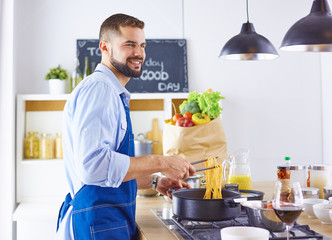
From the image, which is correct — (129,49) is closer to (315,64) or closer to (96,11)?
(96,11)

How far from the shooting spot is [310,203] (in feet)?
6.63

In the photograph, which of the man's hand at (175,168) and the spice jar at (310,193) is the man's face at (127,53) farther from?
the spice jar at (310,193)

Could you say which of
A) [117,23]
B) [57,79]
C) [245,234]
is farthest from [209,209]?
[57,79]

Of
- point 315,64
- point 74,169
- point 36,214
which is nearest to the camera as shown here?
point 74,169

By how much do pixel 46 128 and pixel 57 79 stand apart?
50 cm

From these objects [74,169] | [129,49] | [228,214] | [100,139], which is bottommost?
[228,214]

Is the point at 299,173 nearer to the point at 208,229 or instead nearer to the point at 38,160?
the point at 208,229

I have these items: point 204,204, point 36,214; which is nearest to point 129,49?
point 204,204

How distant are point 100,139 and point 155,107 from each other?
2.81 metres

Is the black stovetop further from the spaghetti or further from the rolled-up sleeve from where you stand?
the rolled-up sleeve

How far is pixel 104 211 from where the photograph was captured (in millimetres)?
1819

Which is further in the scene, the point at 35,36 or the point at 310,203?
the point at 35,36

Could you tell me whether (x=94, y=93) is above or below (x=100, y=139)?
above

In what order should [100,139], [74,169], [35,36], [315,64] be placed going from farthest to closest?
[315,64] → [35,36] → [74,169] → [100,139]
